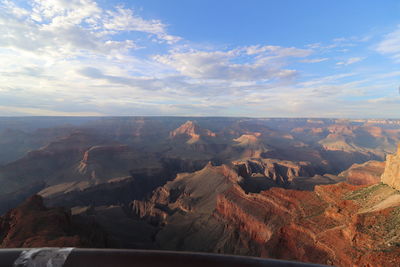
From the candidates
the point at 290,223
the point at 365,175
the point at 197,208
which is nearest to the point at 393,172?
the point at 290,223

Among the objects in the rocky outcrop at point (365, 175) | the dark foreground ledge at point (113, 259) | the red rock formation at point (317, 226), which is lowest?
the rocky outcrop at point (365, 175)

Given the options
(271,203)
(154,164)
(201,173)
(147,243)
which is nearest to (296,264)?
(271,203)

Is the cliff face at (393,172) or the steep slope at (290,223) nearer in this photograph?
the steep slope at (290,223)

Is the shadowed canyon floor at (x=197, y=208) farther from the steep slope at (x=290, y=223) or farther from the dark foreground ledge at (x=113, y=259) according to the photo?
the dark foreground ledge at (x=113, y=259)

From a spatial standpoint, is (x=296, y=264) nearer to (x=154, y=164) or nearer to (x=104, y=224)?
(x=104, y=224)

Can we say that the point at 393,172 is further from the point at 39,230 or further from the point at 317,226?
the point at 39,230

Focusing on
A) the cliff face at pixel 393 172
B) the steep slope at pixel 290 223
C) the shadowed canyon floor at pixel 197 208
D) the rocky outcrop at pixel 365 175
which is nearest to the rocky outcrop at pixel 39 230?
the shadowed canyon floor at pixel 197 208

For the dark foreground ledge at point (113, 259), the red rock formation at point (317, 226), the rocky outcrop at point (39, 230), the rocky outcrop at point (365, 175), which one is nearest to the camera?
the dark foreground ledge at point (113, 259)
